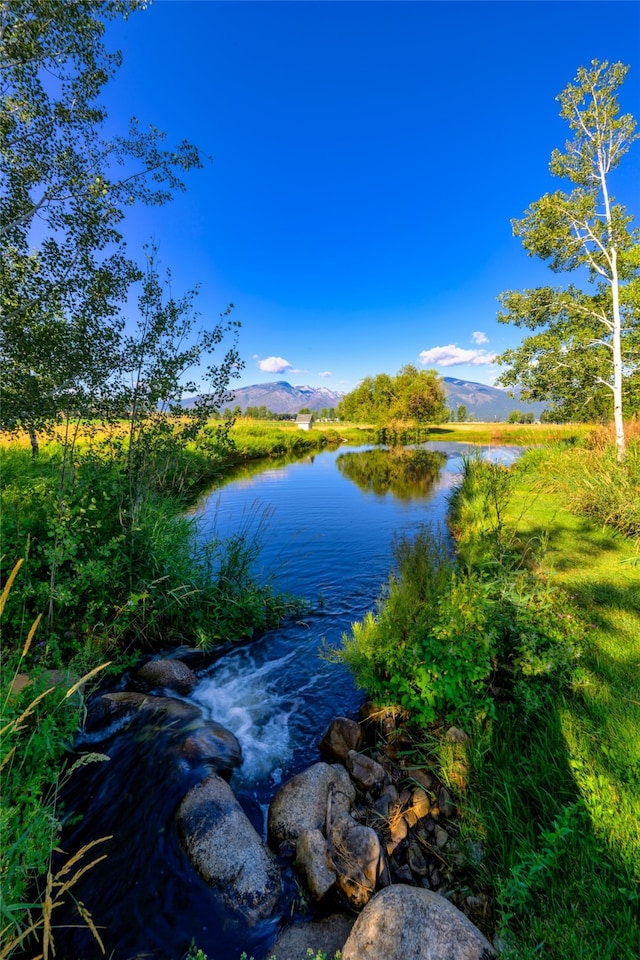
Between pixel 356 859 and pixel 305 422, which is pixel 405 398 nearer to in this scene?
pixel 305 422

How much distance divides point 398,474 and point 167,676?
2418 cm

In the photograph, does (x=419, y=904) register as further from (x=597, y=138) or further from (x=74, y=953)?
(x=597, y=138)

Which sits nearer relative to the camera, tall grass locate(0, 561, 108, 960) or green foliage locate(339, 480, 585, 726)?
tall grass locate(0, 561, 108, 960)

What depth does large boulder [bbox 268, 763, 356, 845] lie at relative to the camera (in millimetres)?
3426

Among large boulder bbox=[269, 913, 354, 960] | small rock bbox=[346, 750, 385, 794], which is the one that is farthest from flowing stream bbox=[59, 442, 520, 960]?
small rock bbox=[346, 750, 385, 794]

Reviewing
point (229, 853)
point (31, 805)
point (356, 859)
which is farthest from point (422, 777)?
point (31, 805)

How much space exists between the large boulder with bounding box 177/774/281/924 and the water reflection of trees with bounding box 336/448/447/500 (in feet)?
56.4

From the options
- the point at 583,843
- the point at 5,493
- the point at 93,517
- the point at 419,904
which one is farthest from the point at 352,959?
the point at 5,493

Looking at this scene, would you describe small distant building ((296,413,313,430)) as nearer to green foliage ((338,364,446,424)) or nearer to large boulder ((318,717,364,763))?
green foliage ((338,364,446,424))

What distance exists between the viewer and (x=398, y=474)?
2820 centimetres

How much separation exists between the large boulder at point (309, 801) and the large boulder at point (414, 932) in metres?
1.02

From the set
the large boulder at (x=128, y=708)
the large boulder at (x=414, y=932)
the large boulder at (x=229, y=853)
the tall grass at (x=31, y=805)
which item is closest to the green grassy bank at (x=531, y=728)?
the large boulder at (x=414, y=932)

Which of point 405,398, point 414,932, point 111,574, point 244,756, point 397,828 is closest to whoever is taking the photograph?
point 414,932

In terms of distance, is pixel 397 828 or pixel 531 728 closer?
pixel 397 828
